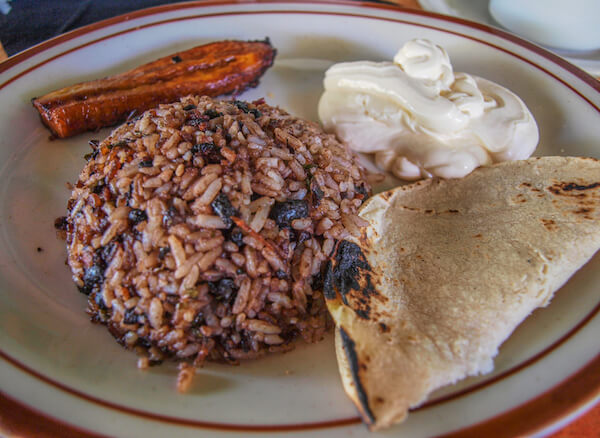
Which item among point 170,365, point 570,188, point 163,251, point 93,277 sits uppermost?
point 570,188

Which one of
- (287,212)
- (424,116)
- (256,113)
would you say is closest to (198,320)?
(287,212)

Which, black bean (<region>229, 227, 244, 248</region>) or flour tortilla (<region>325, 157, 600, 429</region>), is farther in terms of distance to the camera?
black bean (<region>229, 227, 244, 248</region>)

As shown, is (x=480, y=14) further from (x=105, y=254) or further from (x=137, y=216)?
(x=105, y=254)

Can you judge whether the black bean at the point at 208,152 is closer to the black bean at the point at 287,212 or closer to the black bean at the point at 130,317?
the black bean at the point at 287,212

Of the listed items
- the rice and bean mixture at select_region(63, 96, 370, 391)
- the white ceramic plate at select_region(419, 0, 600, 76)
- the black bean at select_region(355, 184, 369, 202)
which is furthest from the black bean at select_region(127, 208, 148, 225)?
the white ceramic plate at select_region(419, 0, 600, 76)

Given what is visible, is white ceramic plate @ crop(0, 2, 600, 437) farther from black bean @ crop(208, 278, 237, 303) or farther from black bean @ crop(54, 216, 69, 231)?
black bean @ crop(208, 278, 237, 303)

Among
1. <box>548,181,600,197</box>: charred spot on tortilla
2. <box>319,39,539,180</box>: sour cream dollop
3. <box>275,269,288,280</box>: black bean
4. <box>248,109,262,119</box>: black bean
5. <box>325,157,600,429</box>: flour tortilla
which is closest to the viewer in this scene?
<box>325,157,600,429</box>: flour tortilla

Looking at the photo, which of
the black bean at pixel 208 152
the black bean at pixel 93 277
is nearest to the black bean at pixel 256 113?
the black bean at pixel 208 152
